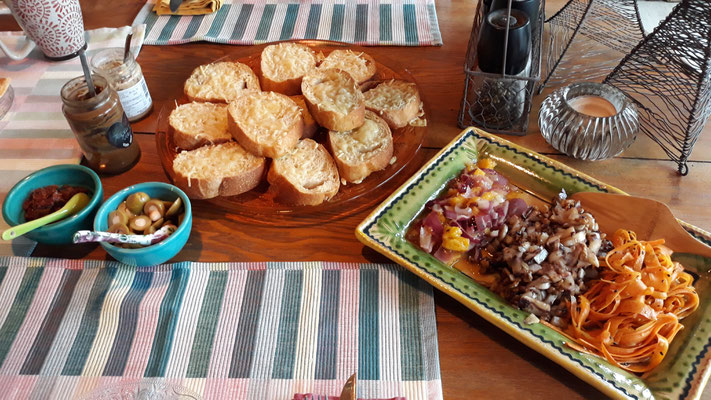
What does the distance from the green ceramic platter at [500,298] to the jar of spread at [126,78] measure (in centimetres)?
91

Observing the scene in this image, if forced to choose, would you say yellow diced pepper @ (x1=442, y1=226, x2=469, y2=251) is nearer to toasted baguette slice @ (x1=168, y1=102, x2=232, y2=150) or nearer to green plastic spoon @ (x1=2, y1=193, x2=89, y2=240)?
toasted baguette slice @ (x1=168, y1=102, x2=232, y2=150)

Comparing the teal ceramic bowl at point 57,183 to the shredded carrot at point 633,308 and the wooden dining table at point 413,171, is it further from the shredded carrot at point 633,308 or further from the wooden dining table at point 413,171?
the shredded carrot at point 633,308

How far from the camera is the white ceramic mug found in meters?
1.71

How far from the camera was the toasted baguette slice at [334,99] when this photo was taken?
144 centimetres

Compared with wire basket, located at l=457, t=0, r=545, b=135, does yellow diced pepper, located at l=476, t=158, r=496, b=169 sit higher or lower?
lower

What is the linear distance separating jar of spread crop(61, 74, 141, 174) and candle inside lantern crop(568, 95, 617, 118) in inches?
51.3

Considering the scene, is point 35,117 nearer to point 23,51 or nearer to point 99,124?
point 23,51

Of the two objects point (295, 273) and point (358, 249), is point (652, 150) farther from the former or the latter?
point (295, 273)

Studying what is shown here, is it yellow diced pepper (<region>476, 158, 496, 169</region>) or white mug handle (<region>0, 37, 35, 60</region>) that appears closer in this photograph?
yellow diced pepper (<region>476, 158, 496, 169</region>)

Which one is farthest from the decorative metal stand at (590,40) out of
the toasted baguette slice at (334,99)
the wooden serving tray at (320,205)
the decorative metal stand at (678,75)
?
the toasted baguette slice at (334,99)

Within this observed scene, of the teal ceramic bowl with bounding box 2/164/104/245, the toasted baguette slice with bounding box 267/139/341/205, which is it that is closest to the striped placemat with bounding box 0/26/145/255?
the teal ceramic bowl with bounding box 2/164/104/245

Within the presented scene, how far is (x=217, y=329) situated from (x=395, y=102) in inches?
34.4

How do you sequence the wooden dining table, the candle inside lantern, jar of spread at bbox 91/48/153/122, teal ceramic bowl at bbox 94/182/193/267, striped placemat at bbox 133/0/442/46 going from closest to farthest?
the wooden dining table < teal ceramic bowl at bbox 94/182/193/267 < the candle inside lantern < jar of spread at bbox 91/48/153/122 < striped placemat at bbox 133/0/442/46

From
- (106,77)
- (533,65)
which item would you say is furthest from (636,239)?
(106,77)
